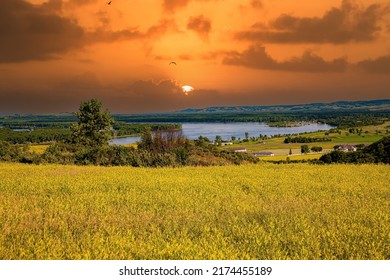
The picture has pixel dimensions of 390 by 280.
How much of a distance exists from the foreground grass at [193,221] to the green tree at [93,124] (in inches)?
1044

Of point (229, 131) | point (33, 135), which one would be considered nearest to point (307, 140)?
point (33, 135)

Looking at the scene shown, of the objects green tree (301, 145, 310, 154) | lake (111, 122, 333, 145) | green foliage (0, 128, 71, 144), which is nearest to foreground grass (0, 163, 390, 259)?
green foliage (0, 128, 71, 144)

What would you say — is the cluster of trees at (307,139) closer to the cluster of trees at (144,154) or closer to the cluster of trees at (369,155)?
the cluster of trees at (144,154)

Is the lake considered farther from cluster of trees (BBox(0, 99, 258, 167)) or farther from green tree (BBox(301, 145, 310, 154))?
green tree (BBox(301, 145, 310, 154))

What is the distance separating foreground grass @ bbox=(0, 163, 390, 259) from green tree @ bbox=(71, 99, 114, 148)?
26.5 meters

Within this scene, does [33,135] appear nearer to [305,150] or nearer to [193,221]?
[305,150]

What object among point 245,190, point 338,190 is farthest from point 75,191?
point 338,190

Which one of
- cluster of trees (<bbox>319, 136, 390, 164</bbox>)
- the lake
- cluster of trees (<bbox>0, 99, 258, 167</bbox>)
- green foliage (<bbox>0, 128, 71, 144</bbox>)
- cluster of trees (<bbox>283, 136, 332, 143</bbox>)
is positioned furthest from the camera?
the lake

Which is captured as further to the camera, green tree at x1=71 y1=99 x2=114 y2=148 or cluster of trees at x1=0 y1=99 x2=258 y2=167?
green tree at x1=71 y1=99 x2=114 y2=148

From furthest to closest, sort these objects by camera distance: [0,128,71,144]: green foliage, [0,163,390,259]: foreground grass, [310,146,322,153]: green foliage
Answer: [310,146,322,153]: green foliage, [0,128,71,144]: green foliage, [0,163,390,259]: foreground grass

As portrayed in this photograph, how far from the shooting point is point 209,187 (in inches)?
504

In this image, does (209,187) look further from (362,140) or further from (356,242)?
(362,140)

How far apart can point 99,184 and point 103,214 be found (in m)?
5.47

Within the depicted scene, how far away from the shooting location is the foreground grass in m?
5.70
